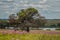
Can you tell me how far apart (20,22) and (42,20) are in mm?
3169

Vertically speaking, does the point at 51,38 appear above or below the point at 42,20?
above

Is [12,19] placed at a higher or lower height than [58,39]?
lower

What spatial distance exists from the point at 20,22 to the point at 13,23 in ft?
4.18

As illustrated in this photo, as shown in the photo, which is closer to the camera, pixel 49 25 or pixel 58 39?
pixel 58 39

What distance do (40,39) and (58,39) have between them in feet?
2.27

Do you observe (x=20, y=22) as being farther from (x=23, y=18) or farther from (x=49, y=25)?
(x=49, y=25)

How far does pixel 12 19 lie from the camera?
29500mm

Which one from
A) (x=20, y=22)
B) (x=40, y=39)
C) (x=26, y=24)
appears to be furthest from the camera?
(x=20, y=22)

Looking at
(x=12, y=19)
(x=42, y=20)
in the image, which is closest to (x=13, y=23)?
(x=12, y=19)

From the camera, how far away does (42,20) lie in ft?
90.0

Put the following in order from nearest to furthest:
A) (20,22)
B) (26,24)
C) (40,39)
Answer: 1. (40,39)
2. (26,24)
3. (20,22)

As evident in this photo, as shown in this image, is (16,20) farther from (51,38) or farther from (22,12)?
(51,38)

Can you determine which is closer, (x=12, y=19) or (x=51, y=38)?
(x=51, y=38)

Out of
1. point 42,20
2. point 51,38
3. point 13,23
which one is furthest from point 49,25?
point 51,38
